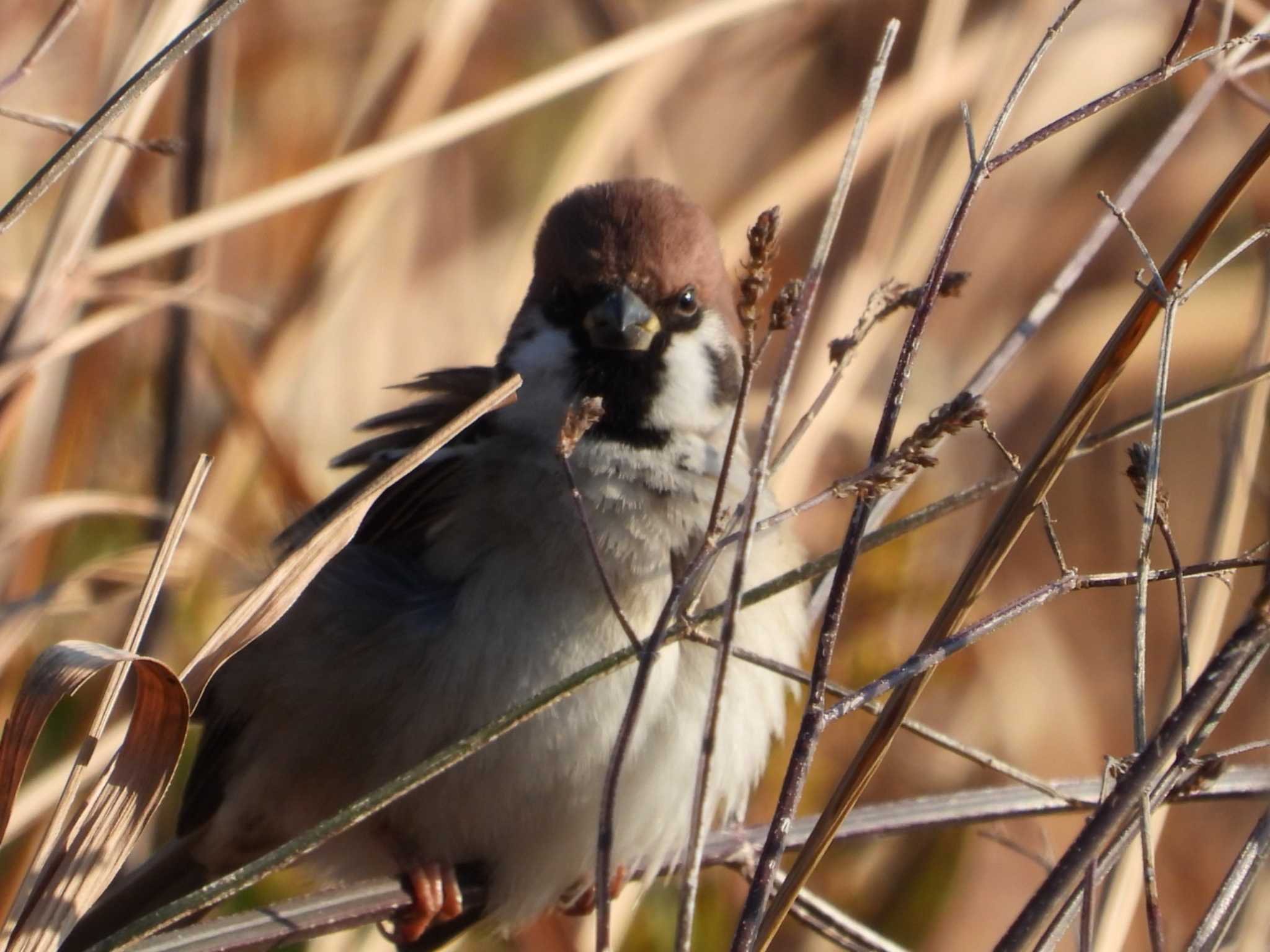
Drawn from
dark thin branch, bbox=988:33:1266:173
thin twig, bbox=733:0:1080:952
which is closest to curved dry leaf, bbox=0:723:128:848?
thin twig, bbox=733:0:1080:952

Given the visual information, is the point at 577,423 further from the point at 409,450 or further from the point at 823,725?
the point at 409,450

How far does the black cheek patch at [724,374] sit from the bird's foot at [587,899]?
727mm

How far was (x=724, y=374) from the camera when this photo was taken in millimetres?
2238

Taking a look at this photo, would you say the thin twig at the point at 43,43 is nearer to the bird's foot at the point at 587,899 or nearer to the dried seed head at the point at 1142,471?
the dried seed head at the point at 1142,471

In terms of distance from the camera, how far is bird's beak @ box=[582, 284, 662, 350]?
2088 mm

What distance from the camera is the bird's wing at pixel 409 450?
224 cm

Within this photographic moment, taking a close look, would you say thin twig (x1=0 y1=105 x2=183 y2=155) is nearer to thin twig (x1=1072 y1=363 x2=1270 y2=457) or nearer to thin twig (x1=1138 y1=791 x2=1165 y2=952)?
thin twig (x1=1072 y1=363 x2=1270 y2=457)

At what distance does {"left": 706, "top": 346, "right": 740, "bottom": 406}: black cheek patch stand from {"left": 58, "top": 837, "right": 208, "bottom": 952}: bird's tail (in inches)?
43.4

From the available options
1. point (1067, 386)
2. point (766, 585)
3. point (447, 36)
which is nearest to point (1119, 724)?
point (1067, 386)

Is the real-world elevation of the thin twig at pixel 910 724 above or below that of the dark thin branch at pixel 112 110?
below

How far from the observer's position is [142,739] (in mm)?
1383

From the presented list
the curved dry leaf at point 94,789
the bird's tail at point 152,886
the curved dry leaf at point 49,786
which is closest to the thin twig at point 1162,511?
the curved dry leaf at point 94,789

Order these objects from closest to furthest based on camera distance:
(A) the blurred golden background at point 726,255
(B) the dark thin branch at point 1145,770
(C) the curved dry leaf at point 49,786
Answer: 1. (B) the dark thin branch at point 1145,770
2. (C) the curved dry leaf at point 49,786
3. (A) the blurred golden background at point 726,255

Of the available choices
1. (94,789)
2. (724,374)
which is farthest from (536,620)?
(94,789)
